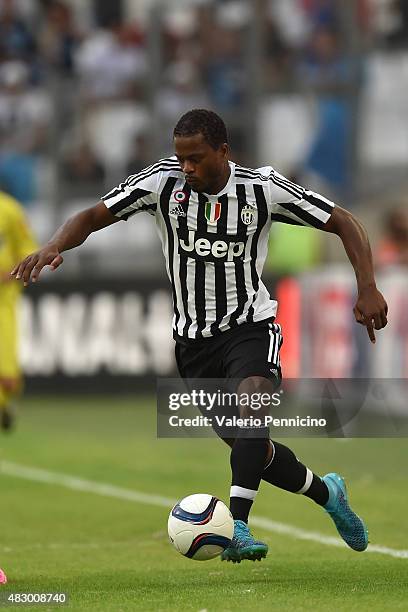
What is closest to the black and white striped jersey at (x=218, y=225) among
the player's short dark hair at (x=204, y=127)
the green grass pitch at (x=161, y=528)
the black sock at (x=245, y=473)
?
the player's short dark hair at (x=204, y=127)

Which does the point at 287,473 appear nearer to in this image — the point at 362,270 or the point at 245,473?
the point at 245,473

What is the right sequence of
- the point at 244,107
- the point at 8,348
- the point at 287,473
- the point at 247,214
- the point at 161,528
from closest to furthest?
the point at 247,214
the point at 287,473
the point at 161,528
the point at 8,348
the point at 244,107

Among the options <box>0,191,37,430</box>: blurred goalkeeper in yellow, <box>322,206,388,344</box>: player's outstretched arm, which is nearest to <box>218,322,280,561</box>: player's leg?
<box>322,206,388,344</box>: player's outstretched arm

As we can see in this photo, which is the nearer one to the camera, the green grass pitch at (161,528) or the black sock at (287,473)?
the green grass pitch at (161,528)

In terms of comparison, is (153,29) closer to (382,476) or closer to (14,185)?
(14,185)

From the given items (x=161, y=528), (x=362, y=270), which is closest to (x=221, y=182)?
(x=362, y=270)

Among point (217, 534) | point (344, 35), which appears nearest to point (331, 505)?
point (217, 534)

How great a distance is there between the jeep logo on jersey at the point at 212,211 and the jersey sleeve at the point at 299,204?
25cm

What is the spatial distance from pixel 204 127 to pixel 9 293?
22.9 ft

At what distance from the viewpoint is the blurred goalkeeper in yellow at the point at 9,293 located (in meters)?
12.3

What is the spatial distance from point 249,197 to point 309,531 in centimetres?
268

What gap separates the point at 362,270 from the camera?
638 centimetres

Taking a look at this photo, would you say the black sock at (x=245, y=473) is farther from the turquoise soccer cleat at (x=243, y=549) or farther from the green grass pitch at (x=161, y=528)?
the green grass pitch at (x=161, y=528)

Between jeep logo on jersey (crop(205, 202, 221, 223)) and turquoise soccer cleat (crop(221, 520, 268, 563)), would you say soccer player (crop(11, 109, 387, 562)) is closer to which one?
jeep logo on jersey (crop(205, 202, 221, 223))
